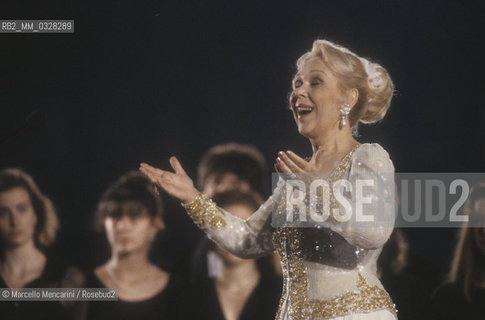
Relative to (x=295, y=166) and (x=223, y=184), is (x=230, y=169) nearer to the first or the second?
(x=223, y=184)

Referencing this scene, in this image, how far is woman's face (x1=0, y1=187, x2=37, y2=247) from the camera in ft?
9.01

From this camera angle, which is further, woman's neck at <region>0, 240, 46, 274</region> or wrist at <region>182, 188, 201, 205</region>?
woman's neck at <region>0, 240, 46, 274</region>

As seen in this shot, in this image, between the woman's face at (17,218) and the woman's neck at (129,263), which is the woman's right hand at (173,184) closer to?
the woman's neck at (129,263)

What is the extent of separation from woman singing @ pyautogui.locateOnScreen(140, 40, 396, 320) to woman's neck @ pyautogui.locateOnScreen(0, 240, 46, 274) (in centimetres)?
108

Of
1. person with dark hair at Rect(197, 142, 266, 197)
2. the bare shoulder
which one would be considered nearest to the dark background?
person with dark hair at Rect(197, 142, 266, 197)

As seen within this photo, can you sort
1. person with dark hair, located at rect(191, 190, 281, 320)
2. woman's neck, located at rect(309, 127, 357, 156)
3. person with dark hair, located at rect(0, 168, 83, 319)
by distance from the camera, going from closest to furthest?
woman's neck, located at rect(309, 127, 357, 156) → person with dark hair, located at rect(191, 190, 281, 320) → person with dark hair, located at rect(0, 168, 83, 319)

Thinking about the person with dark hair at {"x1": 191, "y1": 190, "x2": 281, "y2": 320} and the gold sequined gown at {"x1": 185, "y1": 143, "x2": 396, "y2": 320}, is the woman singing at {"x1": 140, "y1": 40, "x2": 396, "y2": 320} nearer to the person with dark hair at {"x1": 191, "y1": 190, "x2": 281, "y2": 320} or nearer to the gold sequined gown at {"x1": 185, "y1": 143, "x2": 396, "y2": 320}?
the gold sequined gown at {"x1": 185, "y1": 143, "x2": 396, "y2": 320}

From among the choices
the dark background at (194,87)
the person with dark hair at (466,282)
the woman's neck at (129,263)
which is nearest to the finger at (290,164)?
the dark background at (194,87)

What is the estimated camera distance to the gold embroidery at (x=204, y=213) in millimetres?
1927

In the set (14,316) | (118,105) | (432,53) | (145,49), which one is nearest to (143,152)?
(118,105)

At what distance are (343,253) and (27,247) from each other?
62.7 inches

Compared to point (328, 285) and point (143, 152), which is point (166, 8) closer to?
point (143, 152)

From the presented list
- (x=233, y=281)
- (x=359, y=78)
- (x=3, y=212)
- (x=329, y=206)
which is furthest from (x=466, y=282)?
(x=3, y=212)

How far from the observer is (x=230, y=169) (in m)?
2.62
